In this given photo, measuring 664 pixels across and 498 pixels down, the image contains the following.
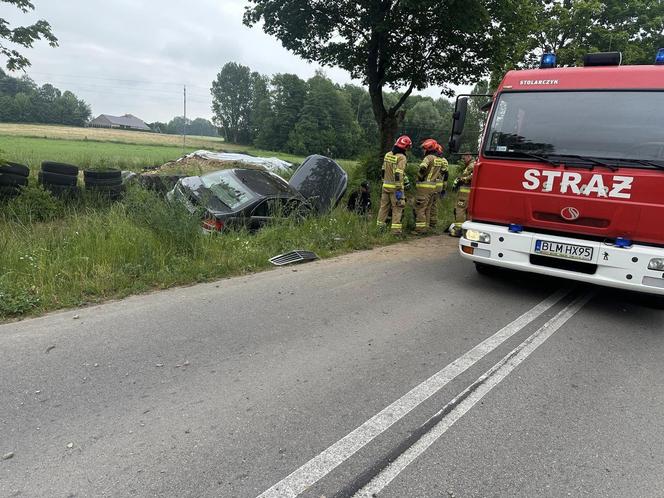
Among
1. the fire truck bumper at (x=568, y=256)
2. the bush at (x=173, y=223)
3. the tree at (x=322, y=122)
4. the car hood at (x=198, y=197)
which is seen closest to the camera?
the fire truck bumper at (x=568, y=256)

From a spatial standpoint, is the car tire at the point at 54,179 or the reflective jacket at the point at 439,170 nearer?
the reflective jacket at the point at 439,170

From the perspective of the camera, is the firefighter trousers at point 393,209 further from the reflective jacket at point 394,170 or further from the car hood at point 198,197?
the car hood at point 198,197

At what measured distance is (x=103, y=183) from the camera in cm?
1001

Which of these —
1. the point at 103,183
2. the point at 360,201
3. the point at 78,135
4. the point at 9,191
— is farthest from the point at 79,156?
the point at 78,135

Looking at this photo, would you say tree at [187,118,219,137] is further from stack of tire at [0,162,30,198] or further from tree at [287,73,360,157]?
stack of tire at [0,162,30,198]

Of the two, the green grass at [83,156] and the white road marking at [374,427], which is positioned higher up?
the green grass at [83,156]

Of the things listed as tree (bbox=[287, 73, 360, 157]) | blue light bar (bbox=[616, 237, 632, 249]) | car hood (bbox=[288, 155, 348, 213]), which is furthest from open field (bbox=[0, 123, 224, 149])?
blue light bar (bbox=[616, 237, 632, 249])

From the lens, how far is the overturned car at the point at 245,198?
723 centimetres

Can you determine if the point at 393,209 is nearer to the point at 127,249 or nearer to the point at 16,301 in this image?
the point at 127,249

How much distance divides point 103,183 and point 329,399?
355 inches

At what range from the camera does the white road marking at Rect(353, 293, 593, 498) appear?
7.47ft

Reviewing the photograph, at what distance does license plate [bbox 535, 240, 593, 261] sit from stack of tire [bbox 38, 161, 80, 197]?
29.3 feet

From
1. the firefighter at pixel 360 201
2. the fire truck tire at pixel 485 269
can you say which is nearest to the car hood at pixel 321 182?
the firefighter at pixel 360 201

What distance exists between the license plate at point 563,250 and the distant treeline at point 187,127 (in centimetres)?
12072
